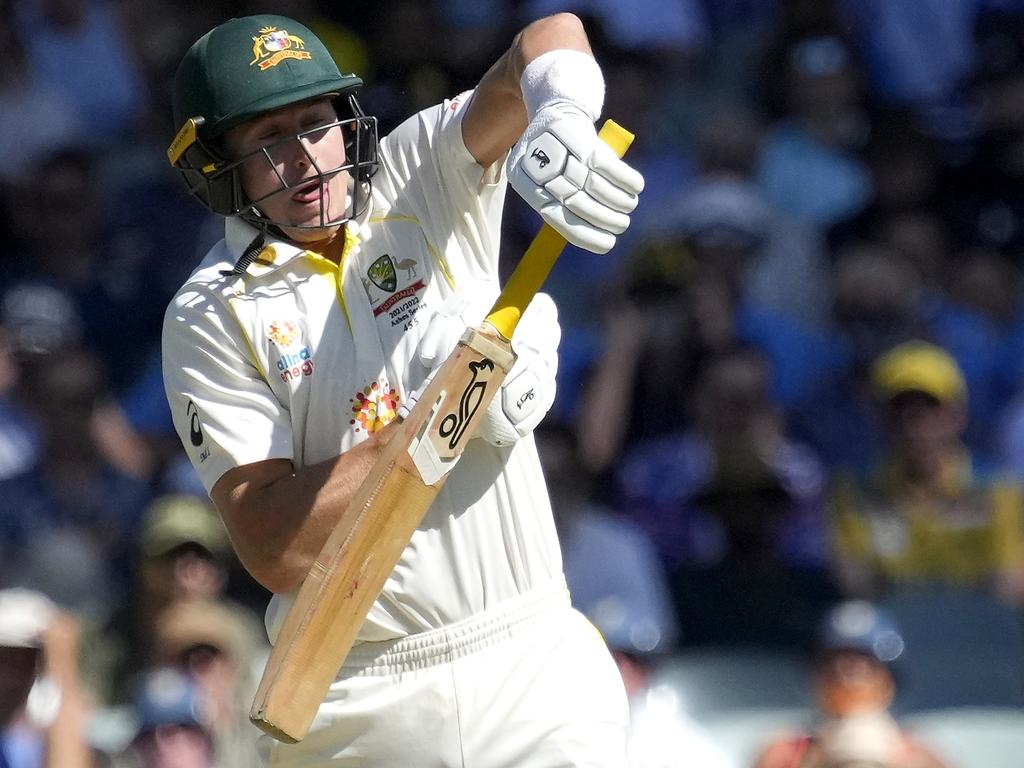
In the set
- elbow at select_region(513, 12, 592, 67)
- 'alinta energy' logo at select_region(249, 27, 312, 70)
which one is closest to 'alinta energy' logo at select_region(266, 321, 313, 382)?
'alinta energy' logo at select_region(249, 27, 312, 70)

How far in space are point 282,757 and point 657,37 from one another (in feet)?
14.0

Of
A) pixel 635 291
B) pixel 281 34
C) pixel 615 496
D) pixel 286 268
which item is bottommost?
pixel 615 496

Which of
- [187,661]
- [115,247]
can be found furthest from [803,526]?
[115,247]

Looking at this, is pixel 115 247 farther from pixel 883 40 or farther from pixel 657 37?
pixel 883 40

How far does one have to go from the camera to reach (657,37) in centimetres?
653

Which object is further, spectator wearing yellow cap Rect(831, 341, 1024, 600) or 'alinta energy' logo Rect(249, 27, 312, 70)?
spectator wearing yellow cap Rect(831, 341, 1024, 600)

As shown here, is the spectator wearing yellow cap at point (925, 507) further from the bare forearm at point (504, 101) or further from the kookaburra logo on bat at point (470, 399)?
the kookaburra logo on bat at point (470, 399)

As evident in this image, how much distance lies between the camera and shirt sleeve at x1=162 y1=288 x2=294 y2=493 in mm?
2766

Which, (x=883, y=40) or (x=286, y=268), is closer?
(x=286, y=268)

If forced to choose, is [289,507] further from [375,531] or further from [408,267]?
[408,267]

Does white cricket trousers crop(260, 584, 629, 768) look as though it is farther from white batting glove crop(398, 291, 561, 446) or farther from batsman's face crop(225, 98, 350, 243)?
batsman's face crop(225, 98, 350, 243)

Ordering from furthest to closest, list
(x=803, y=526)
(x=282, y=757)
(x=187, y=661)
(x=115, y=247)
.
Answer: (x=115, y=247)
(x=803, y=526)
(x=187, y=661)
(x=282, y=757)

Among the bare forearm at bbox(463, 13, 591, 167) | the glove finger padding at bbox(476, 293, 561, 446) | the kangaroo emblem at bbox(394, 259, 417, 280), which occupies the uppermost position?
the bare forearm at bbox(463, 13, 591, 167)

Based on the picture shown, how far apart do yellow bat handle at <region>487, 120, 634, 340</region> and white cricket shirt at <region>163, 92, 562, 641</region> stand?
0.19 metres
